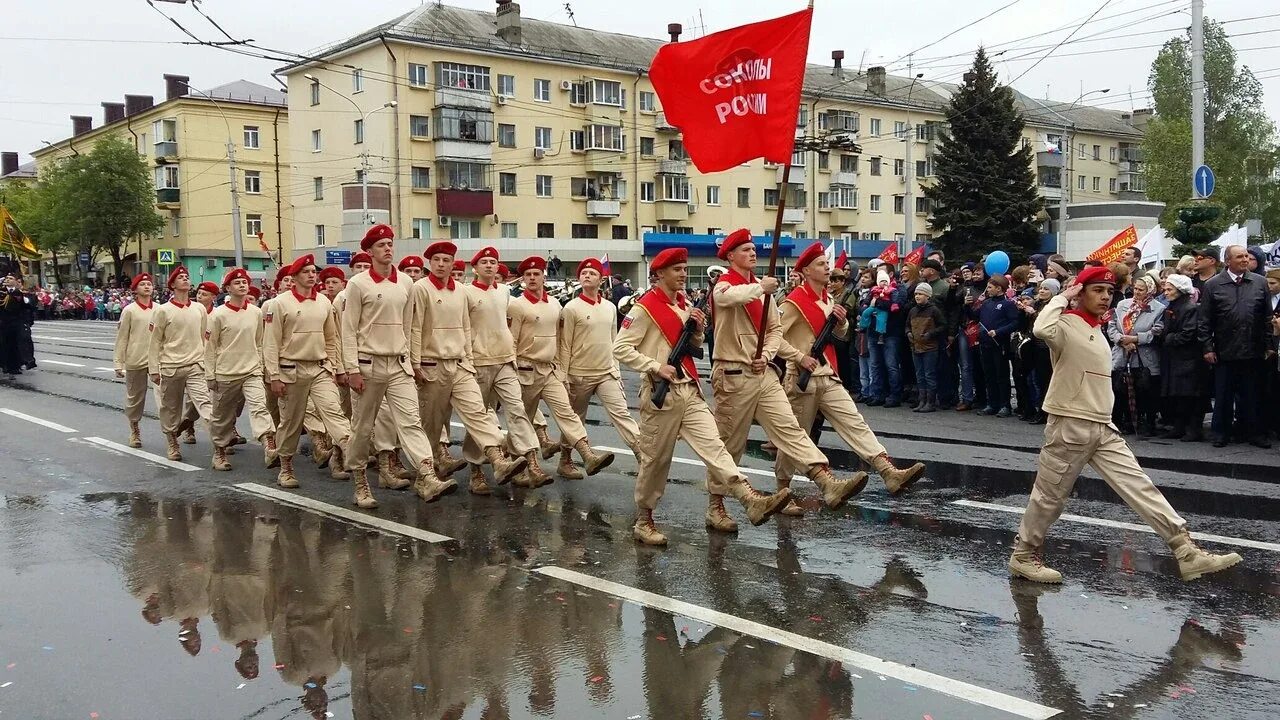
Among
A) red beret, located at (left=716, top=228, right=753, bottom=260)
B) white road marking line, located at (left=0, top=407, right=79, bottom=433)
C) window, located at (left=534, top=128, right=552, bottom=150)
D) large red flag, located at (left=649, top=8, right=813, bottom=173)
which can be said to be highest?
window, located at (left=534, top=128, right=552, bottom=150)

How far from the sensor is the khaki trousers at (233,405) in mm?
10984

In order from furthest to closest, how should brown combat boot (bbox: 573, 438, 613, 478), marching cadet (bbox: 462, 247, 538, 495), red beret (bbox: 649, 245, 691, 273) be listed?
marching cadet (bbox: 462, 247, 538, 495), brown combat boot (bbox: 573, 438, 613, 478), red beret (bbox: 649, 245, 691, 273)

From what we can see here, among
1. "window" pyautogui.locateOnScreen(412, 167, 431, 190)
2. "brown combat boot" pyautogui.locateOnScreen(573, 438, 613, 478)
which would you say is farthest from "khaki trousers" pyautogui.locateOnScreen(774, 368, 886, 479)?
"window" pyautogui.locateOnScreen(412, 167, 431, 190)

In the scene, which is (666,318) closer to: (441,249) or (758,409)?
(758,409)

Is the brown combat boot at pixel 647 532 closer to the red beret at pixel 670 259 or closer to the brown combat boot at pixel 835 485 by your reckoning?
the brown combat boot at pixel 835 485

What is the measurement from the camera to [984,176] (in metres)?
50.7

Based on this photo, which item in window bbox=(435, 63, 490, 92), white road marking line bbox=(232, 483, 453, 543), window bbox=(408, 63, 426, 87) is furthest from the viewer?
window bbox=(435, 63, 490, 92)

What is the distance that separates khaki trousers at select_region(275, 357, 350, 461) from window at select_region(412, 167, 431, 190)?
146 feet

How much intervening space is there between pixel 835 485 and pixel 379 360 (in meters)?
3.73

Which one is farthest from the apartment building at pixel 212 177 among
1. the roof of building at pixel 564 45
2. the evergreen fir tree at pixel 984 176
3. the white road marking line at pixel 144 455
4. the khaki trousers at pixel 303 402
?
the khaki trousers at pixel 303 402

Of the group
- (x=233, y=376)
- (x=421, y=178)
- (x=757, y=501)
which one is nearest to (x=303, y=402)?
(x=233, y=376)

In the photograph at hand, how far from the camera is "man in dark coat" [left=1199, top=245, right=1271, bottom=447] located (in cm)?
1098

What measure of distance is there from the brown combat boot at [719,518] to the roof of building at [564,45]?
42.3 metres

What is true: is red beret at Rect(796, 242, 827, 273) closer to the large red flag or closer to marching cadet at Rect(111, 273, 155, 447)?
the large red flag
